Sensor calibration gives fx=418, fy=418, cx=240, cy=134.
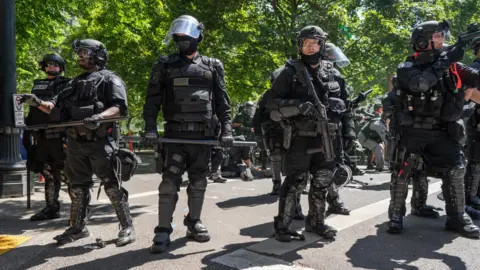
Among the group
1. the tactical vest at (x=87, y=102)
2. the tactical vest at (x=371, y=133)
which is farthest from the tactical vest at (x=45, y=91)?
the tactical vest at (x=371, y=133)

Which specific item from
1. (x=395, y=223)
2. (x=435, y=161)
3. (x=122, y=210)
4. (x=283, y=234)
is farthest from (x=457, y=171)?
(x=122, y=210)

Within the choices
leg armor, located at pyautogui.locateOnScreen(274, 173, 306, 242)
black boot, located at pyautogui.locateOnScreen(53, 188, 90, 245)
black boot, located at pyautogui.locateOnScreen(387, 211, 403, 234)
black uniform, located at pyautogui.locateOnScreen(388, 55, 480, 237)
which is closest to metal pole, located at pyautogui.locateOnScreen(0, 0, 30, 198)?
black boot, located at pyautogui.locateOnScreen(53, 188, 90, 245)

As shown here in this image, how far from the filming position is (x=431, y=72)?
4.09 meters

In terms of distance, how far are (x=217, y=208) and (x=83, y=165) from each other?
7.80ft

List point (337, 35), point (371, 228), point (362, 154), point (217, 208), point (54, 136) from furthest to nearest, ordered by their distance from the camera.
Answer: point (362, 154) < point (337, 35) < point (217, 208) < point (54, 136) < point (371, 228)

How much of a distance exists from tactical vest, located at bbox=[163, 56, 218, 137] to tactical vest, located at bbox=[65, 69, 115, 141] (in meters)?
0.63

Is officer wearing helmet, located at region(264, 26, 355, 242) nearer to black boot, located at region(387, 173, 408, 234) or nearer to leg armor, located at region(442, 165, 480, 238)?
black boot, located at region(387, 173, 408, 234)

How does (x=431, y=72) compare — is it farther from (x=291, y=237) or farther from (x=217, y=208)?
(x=217, y=208)

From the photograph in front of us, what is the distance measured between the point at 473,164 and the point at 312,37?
309 centimetres

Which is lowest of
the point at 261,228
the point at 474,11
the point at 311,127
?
the point at 261,228

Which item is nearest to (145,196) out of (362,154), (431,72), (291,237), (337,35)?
(291,237)

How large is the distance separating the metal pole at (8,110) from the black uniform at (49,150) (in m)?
1.50

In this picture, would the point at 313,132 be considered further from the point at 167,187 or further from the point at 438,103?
the point at 167,187

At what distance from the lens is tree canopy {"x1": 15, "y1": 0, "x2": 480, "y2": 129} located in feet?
38.0
